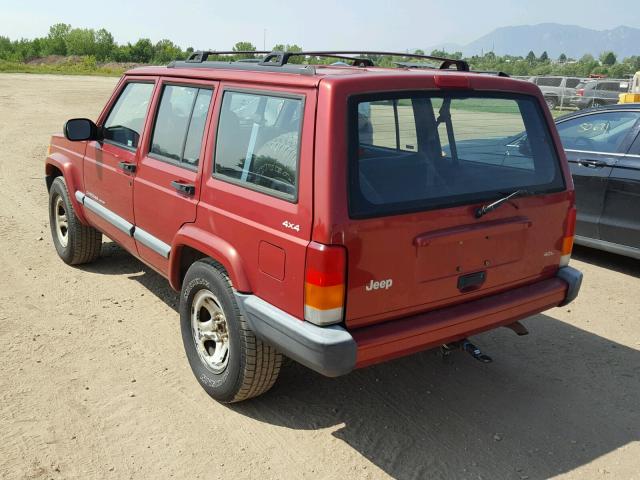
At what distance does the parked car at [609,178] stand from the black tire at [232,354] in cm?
405

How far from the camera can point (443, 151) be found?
10.7 ft

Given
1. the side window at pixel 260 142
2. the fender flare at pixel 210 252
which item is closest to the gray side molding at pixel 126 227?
the fender flare at pixel 210 252

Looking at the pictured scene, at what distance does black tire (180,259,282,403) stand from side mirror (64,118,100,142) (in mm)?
1840

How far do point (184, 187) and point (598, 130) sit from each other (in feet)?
15.3

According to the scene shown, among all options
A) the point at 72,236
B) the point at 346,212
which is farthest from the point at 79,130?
the point at 346,212

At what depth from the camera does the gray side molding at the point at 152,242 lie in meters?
3.95

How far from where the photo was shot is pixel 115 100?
4.86 metres

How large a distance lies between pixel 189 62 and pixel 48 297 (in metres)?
2.34

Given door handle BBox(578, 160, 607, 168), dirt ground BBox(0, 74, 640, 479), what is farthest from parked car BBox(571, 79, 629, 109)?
dirt ground BBox(0, 74, 640, 479)

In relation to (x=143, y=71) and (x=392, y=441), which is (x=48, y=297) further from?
(x=392, y=441)

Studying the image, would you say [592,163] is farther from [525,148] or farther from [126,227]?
[126,227]

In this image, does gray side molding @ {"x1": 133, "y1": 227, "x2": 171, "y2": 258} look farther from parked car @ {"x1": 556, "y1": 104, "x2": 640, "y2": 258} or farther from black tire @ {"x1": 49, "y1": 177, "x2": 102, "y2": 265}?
parked car @ {"x1": 556, "y1": 104, "x2": 640, "y2": 258}

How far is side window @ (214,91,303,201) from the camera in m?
2.95

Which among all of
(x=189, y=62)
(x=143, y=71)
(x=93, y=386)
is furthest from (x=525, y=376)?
(x=143, y=71)
